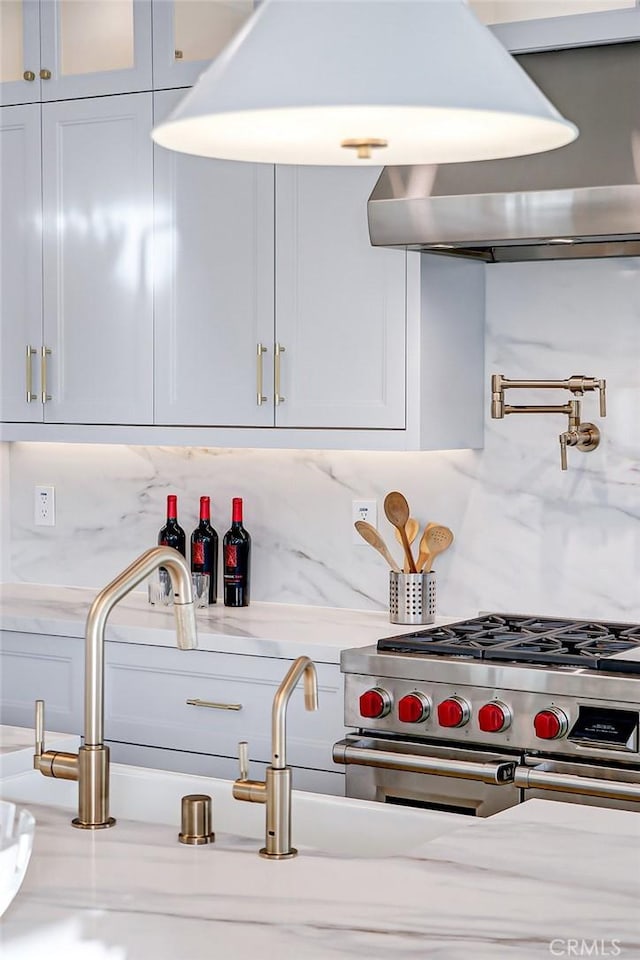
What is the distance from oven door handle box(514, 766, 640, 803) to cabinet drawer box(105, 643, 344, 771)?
0.55 m

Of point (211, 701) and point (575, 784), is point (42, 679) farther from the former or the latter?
point (575, 784)

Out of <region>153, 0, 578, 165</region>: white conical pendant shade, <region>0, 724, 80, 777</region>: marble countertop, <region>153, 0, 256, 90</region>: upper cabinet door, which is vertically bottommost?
<region>0, 724, 80, 777</region>: marble countertop

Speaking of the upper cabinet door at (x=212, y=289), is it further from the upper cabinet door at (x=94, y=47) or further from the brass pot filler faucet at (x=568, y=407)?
the brass pot filler faucet at (x=568, y=407)

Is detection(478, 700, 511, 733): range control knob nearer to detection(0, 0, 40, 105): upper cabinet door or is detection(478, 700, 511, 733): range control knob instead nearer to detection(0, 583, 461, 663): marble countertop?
detection(0, 583, 461, 663): marble countertop

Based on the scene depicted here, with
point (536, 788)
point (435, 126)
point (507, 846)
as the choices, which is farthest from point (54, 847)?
point (536, 788)

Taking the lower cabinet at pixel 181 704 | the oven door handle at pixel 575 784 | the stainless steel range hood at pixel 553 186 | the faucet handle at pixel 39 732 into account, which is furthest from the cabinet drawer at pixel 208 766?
the faucet handle at pixel 39 732

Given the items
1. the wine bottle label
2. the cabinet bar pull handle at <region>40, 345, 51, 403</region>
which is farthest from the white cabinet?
the wine bottle label

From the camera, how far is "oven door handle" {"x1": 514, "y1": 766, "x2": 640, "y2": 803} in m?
2.77

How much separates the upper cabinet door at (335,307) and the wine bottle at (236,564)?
1.50 feet

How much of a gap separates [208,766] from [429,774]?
27.8 inches

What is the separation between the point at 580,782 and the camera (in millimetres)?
2811

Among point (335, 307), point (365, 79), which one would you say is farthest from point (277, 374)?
point (365, 79)

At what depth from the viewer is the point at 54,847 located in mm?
1666

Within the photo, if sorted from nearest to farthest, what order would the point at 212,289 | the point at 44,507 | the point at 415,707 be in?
the point at 415,707
the point at 212,289
the point at 44,507
